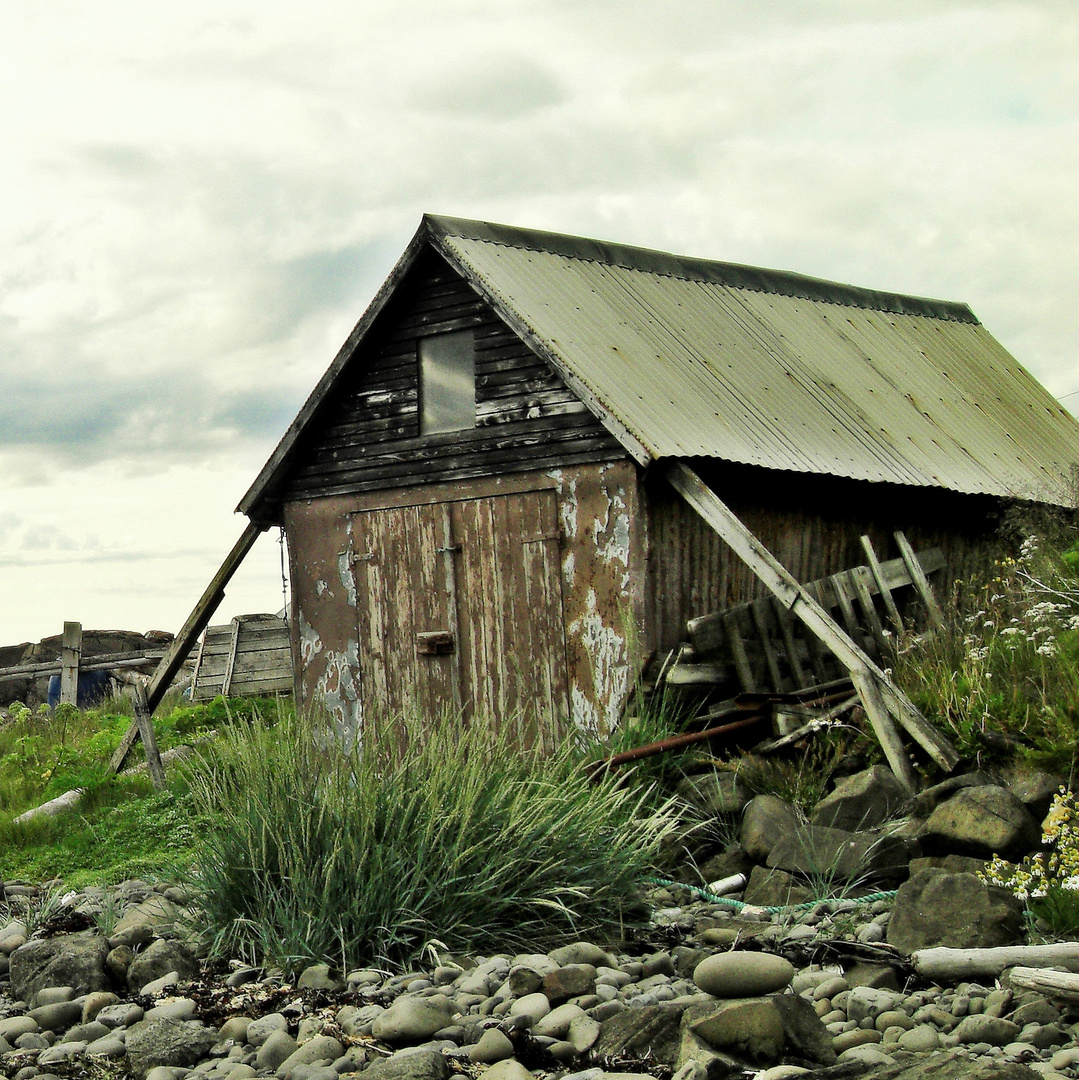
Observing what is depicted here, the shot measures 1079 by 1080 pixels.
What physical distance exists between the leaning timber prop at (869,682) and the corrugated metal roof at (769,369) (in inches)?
40.9

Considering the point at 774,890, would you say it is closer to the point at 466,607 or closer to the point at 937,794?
the point at 937,794

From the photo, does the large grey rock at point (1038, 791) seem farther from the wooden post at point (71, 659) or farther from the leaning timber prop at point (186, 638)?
the wooden post at point (71, 659)

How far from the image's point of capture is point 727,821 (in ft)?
28.2

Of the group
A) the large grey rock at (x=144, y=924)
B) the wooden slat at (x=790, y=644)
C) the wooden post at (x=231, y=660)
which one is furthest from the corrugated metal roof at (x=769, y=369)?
the wooden post at (x=231, y=660)

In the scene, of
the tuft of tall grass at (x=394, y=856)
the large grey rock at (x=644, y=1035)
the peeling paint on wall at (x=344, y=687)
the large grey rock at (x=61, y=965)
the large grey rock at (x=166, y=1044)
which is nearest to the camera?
the large grey rock at (x=644, y=1035)

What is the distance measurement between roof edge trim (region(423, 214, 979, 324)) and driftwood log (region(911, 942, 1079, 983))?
7.65 m

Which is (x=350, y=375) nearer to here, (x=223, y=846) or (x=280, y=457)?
(x=280, y=457)

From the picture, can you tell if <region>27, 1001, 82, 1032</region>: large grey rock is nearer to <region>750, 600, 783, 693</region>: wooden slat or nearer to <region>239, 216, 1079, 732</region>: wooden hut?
<region>239, 216, 1079, 732</region>: wooden hut

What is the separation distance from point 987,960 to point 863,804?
2.22 m

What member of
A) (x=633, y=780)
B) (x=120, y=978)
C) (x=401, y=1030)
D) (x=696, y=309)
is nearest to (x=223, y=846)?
(x=120, y=978)

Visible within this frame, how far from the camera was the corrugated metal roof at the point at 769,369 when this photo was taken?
10852mm

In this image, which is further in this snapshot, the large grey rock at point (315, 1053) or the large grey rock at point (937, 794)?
the large grey rock at point (937, 794)

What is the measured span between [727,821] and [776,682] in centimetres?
182

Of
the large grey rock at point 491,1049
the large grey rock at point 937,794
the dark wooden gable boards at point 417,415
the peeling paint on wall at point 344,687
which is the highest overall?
the dark wooden gable boards at point 417,415
